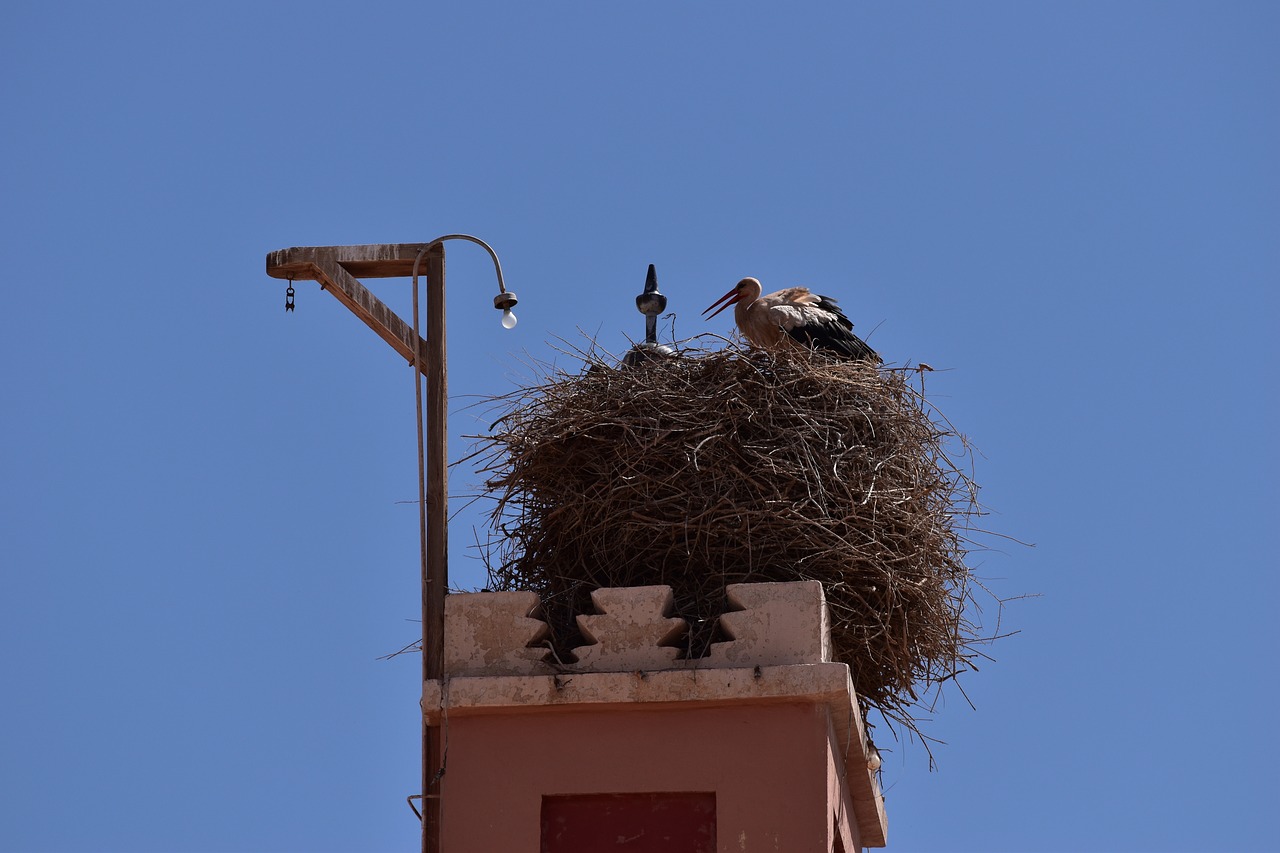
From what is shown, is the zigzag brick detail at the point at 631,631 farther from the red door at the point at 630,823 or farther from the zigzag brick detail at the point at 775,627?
the red door at the point at 630,823

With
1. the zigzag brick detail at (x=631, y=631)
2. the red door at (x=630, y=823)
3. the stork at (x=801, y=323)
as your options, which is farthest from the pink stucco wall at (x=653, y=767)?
the stork at (x=801, y=323)

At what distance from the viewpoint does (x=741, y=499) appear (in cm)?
822

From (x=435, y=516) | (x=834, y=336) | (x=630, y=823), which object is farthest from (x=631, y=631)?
(x=834, y=336)

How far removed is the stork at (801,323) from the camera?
1041cm

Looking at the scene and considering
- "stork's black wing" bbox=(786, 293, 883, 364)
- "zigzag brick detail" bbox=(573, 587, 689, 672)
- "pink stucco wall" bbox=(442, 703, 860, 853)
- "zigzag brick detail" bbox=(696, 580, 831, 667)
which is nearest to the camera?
"pink stucco wall" bbox=(442, 703, 860, 853)

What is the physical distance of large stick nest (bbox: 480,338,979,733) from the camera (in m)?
8.16

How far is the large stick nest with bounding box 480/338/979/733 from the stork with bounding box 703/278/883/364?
1325mm

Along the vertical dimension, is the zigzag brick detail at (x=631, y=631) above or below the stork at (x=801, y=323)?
below

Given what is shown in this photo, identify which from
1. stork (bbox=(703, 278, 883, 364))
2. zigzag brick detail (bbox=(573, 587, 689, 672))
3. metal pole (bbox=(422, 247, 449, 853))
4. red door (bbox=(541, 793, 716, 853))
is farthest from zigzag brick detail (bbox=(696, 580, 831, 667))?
stork (bbox=(703, 278, 883, 364))

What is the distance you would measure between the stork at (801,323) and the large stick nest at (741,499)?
4.35ft

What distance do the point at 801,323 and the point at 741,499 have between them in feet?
8.80

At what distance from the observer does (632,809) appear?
758cm

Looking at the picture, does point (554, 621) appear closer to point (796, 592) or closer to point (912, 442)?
point (796, 592)

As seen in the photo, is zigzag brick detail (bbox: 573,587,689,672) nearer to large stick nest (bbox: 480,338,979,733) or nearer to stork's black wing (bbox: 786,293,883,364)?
large stick nest (bbox: 480,338,979,733)
